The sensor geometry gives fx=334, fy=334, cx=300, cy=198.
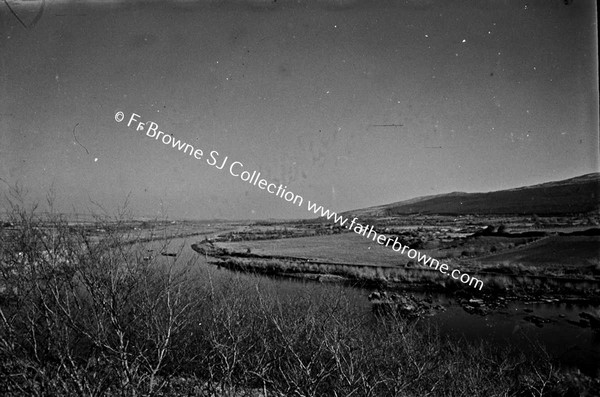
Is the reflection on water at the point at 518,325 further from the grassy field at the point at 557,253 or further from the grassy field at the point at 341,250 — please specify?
the grassy field at the point at 557,253

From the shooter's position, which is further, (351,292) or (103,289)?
(351,292)

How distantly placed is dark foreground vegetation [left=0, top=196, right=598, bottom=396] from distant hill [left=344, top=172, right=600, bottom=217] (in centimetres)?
633

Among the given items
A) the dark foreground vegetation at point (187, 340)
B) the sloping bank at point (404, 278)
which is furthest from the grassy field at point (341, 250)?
the dark foreground vegetation at point (187, 340)

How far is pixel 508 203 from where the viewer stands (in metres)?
17.0

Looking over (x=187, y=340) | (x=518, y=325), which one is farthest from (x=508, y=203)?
(x=187, y=340)

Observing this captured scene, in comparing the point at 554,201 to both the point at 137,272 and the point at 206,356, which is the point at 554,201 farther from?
the point at 137,272

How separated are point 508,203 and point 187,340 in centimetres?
1672

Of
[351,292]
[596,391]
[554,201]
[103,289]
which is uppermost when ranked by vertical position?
[554,201]

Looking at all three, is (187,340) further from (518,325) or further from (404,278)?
(518,325)

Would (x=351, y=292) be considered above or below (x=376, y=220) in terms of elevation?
below

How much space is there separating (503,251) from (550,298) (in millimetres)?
2793

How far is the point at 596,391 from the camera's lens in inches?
438

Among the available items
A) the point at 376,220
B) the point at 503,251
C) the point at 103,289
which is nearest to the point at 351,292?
the point at 376,220

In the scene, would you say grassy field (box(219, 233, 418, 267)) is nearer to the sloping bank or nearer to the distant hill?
the sloping bank
